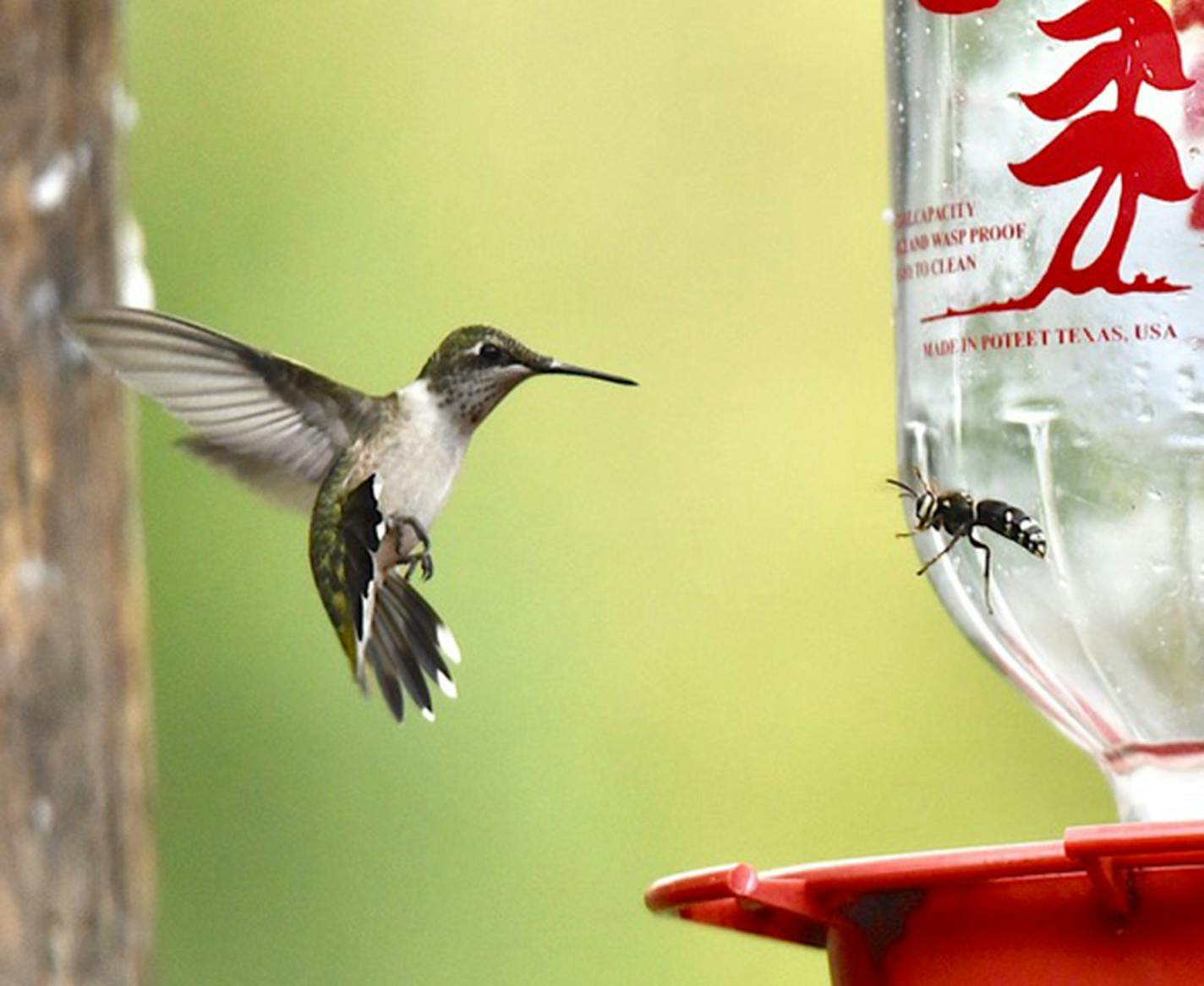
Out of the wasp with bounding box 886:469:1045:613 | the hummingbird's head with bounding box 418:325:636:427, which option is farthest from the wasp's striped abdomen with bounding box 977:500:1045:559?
the hummingbird's head with bounding box 418:325:636:427

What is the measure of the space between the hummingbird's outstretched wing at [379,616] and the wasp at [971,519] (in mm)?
395

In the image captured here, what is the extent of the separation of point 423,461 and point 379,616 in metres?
0.13

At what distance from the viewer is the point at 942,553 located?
2.02 m

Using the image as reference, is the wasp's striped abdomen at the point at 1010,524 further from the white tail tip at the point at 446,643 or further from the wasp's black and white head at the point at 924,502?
the white tail tip at the point at 446,643

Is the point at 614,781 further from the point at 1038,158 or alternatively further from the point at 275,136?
the point at 1038,158

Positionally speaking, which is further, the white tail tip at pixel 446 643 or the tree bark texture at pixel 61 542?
the tree bark texture at pixel 61 542

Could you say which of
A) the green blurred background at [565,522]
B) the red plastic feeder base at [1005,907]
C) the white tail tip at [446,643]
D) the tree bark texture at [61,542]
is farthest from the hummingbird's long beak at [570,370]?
the green blurred background at [565,522]

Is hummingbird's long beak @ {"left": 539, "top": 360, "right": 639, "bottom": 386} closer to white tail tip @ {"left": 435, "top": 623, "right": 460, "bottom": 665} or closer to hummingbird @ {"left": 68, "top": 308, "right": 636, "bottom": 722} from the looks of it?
hummingbird @ {"left": 68, "top": 308, "right": 636, "bottom": 722}

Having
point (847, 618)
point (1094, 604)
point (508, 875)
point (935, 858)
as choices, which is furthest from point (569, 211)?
point (935, 858)

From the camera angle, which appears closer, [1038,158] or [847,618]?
[1038,158]

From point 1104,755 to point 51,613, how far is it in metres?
1.24

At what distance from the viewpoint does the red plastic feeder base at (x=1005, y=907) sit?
1.52 meters

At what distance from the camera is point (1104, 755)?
2.04 metres

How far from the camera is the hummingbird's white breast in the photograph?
1905mm
